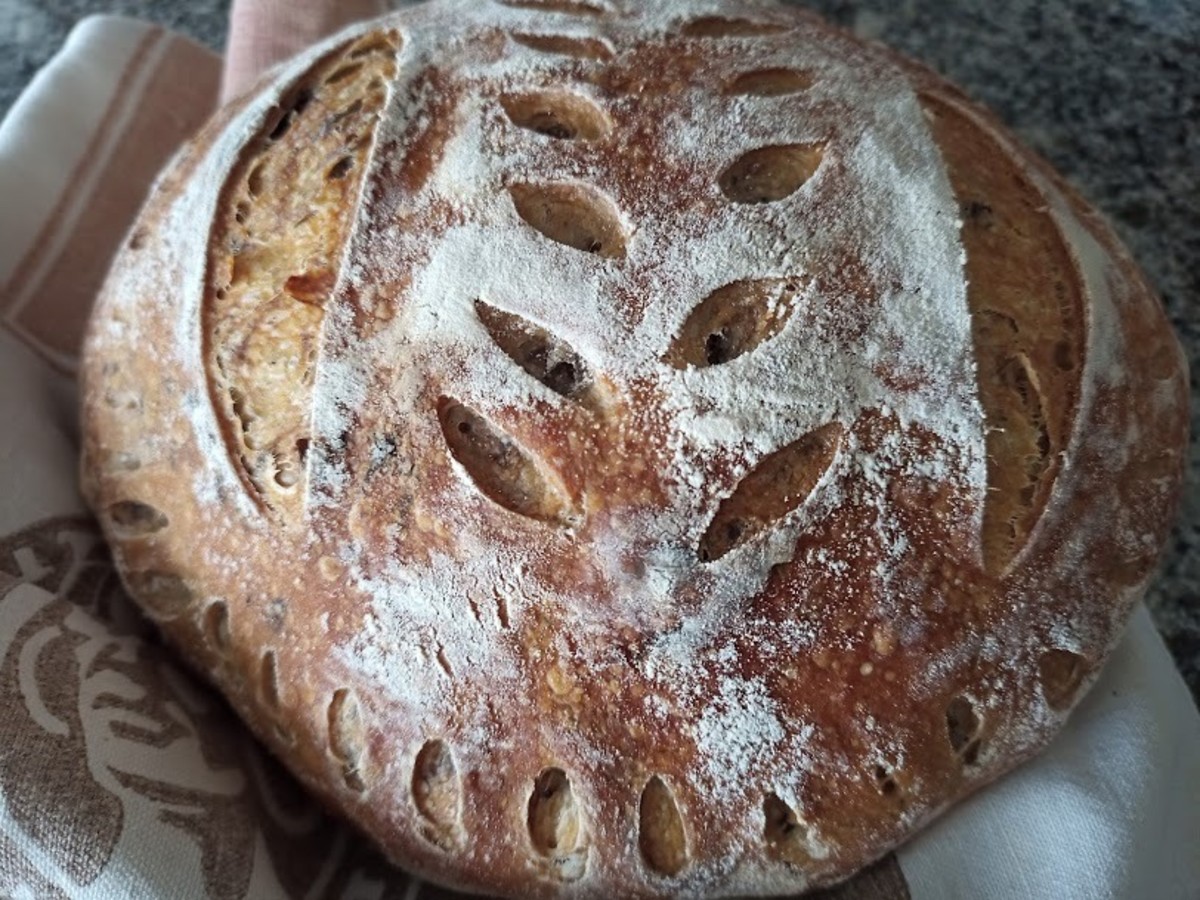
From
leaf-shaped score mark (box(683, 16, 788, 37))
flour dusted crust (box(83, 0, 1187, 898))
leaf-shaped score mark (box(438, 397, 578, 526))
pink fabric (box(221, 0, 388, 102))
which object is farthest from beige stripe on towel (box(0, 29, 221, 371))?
leaf-shaped score mark (box(683, 16, 788, 37))

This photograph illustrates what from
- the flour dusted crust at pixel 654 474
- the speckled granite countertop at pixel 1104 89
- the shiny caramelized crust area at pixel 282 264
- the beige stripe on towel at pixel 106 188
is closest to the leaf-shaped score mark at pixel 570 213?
the flour dusted crust at pixel 654 474

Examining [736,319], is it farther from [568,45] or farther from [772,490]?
[568,45]

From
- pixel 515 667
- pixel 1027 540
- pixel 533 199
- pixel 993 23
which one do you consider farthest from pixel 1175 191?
pixel 515 667

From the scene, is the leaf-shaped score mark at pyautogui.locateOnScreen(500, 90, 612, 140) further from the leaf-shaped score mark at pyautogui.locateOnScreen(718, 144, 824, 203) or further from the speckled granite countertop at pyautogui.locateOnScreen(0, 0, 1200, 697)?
the speckled granite countertop at pyautogui.locateOnScreen(0, 0, 1200, 697)

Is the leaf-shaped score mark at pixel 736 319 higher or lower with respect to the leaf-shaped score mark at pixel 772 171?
lower

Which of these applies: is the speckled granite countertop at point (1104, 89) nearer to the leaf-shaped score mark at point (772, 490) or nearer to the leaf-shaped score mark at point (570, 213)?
the leaf-shaped score mark at point (772, 490)
